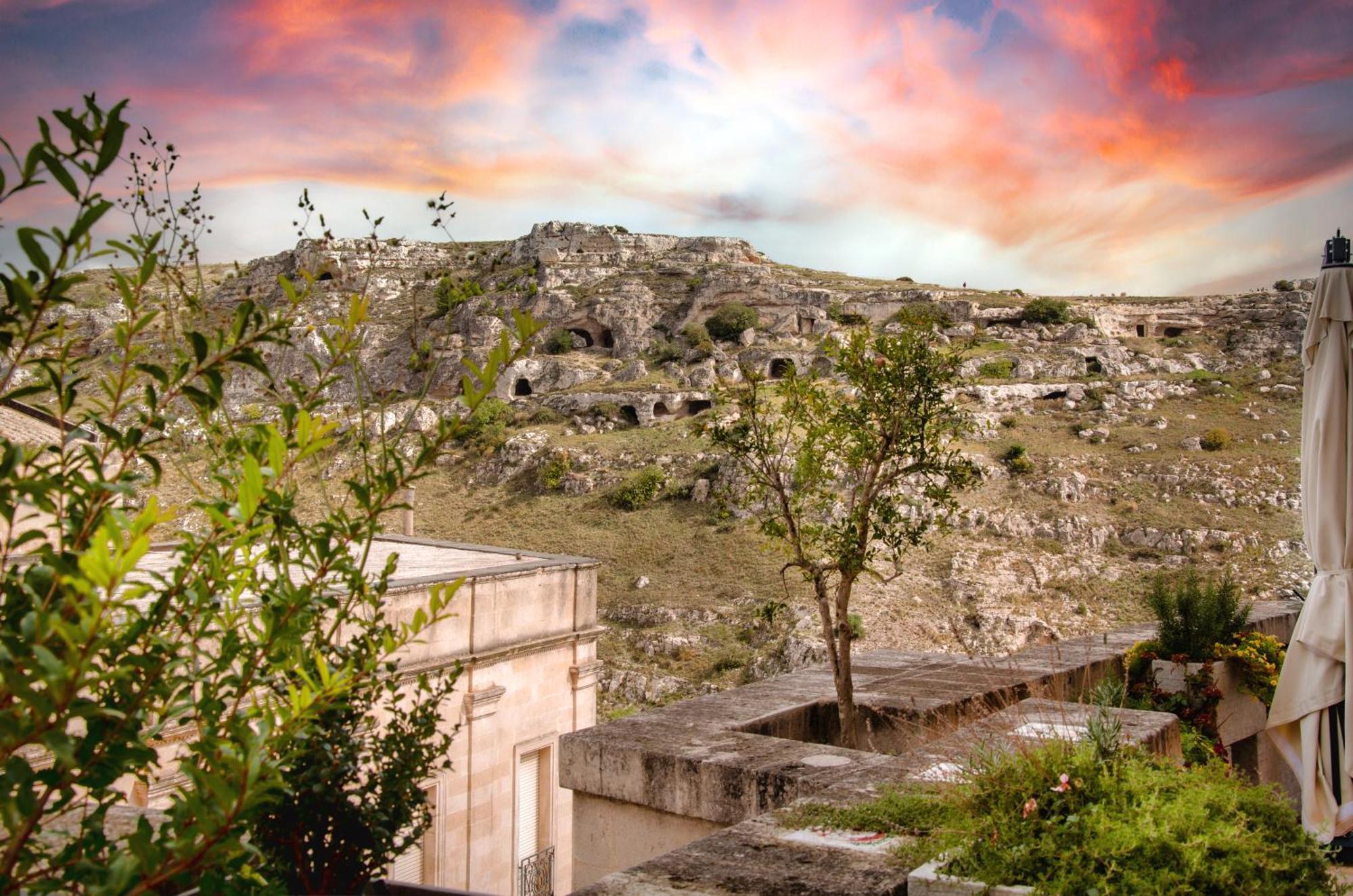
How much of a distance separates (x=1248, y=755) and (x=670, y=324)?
159ft

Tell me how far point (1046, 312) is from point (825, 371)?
14.6m

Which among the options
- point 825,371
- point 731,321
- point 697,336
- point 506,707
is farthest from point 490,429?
point 506,707

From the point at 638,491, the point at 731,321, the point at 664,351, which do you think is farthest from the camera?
the point at 731,321

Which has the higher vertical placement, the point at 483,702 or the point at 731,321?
the point at 731,321

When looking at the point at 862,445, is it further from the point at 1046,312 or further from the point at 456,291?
the point at 1046,312

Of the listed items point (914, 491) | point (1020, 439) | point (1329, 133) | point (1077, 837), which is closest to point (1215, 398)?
point (1020, 439)

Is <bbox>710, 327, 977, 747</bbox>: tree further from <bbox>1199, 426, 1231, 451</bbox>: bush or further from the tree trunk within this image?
<bbox>1199, 426, 1231, 451</bbox>: bush

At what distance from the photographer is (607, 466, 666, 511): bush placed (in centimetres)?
3369

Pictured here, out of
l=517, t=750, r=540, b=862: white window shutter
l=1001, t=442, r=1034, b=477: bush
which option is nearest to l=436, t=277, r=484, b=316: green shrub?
l=517, t=750, r=540, b=862: white window shutter

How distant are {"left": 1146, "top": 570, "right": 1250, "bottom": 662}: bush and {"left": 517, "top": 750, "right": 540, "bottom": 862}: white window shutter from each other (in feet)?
25.3

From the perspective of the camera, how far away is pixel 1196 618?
5.77 metres

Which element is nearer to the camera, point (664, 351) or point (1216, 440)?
point (1216, 440)

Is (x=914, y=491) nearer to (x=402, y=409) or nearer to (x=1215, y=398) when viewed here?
(x=1215, y=398)

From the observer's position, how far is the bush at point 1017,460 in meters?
31.9
